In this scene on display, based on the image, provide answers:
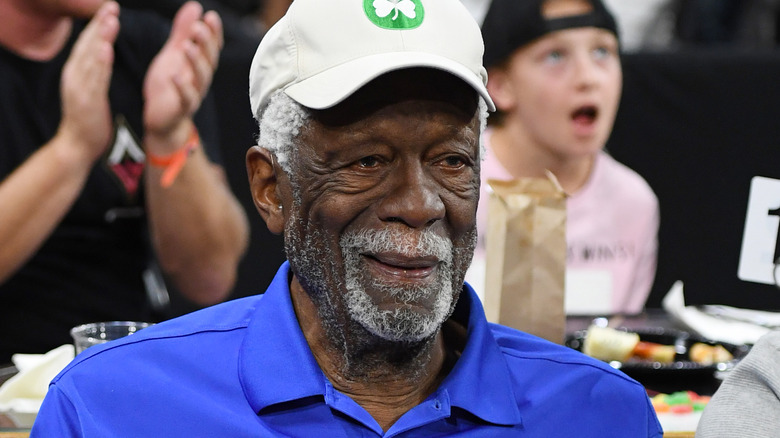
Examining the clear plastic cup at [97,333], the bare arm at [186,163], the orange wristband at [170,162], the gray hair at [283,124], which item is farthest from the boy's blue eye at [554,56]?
the gray hair at [283,124]

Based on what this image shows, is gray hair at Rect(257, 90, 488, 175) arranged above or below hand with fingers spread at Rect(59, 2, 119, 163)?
above

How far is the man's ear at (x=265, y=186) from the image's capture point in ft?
4.66

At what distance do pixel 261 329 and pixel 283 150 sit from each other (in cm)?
22

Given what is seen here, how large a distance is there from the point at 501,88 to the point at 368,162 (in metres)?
2.23

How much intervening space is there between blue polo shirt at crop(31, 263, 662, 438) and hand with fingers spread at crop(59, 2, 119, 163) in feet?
5.06

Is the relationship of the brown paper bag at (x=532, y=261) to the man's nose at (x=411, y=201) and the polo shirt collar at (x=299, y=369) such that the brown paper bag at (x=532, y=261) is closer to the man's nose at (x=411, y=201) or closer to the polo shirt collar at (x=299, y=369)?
the polo shirt collar at (x=299, y=369)

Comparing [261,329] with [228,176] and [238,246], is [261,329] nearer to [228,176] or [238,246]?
[238,246]

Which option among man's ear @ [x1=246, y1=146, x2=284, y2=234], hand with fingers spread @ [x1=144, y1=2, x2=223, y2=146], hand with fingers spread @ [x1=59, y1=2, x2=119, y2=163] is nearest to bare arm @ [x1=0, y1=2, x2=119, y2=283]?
hand with fingers spread @ [x1=59, y1=2, x2=119, y2=163]

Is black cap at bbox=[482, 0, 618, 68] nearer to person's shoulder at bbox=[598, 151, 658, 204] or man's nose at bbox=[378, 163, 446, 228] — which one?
person's shoulder at bbox=[598, 151, 658, 204]

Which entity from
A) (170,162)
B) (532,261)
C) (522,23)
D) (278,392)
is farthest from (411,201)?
(522,23)

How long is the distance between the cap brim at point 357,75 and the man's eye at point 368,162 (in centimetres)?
8

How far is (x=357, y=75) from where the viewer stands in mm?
1264

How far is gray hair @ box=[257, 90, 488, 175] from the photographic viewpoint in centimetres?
132

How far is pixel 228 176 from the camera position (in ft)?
11.6
